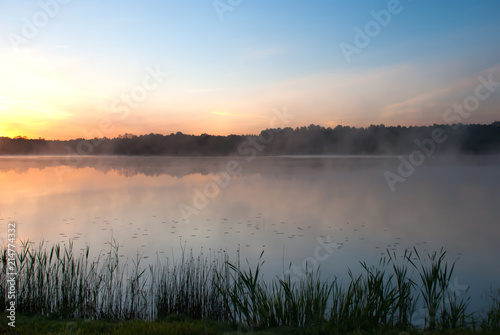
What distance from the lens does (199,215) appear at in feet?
49.2

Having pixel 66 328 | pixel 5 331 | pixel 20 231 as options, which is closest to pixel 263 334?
pixel 66 328

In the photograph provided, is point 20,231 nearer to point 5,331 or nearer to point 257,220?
point 257,220

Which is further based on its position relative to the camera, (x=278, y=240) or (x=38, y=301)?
(x=278, y=240)

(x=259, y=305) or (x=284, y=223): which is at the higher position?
(x=259, y=305)

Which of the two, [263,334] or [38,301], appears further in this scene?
[38,301]

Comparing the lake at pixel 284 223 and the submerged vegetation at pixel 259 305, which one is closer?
the submerged vegetation at pixel 259 305

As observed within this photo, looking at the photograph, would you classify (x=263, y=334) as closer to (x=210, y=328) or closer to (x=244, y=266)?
(x=210, y=328)

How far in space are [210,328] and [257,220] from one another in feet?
31.1

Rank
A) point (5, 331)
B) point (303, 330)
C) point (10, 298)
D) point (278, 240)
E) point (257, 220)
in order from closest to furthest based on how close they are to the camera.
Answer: point (5, 331) < point (303, 330) < point (10, 298) < point (278, 240) < point (257, 220)

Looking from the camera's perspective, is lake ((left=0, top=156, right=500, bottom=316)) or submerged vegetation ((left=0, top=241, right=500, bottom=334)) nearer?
submerged vegetation ((left=0, top=241, right=500, bottom=334))

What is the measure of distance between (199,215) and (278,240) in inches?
199

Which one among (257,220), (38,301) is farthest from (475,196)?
(38,301)

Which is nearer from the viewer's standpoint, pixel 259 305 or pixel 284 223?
pixel 259 305

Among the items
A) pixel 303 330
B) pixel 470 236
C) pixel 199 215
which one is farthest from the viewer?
pixel 199 215
